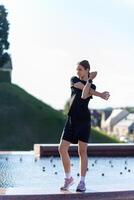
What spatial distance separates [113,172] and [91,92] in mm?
5101

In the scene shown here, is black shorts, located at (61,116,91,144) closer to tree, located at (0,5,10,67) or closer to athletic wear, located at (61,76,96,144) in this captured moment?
athletic wear, located at (61,76,96,144)

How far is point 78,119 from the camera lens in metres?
9.20

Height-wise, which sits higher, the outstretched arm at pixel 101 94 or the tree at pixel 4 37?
the tree at pixel 4 37

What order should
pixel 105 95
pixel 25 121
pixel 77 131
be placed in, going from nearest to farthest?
pixel 105 95
pixel 77 131
pixel 25 121

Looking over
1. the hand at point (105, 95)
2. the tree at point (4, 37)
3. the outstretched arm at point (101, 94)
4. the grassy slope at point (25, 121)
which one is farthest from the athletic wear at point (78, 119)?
the tree at point (4, 37)

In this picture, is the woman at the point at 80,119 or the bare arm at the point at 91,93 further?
the woman at the point at 80,119

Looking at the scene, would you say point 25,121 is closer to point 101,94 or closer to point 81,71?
point 81,71

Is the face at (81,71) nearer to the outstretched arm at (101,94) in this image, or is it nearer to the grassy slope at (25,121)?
the outstretched arm at (101,94)

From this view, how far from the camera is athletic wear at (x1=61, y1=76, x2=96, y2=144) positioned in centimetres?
917

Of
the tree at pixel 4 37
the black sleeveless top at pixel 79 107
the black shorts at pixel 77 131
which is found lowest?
the black shorts at pixel 77 131

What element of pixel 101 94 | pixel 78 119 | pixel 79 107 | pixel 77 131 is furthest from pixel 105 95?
pixel 77 131

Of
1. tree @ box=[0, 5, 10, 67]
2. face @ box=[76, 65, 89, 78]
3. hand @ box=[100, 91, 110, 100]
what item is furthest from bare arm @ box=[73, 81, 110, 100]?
tree @ box=[0, 5, 10, 67]

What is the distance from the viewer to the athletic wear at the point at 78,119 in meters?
9.17

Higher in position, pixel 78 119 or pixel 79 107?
pixel 79 107
